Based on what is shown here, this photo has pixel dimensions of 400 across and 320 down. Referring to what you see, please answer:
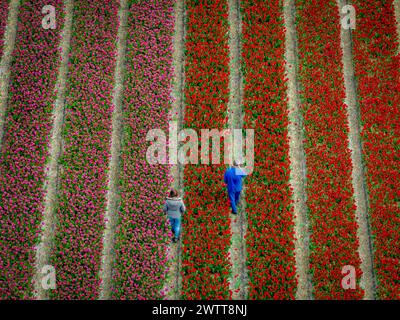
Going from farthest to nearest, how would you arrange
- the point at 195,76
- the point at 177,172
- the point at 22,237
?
1. the point at 195,76
2. the point at 177,172
3. the point at 22,237


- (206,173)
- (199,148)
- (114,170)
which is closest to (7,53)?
(114,170)

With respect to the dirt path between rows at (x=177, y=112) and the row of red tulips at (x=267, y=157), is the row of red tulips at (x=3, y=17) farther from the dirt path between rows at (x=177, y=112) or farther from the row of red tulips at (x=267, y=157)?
the row of red tulips at (x=267, y=157)

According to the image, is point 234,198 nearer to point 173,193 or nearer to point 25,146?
point 173,193

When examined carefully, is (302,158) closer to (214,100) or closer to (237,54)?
(214,100)

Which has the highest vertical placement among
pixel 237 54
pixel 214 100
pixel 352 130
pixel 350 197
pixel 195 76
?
pixel 237 54

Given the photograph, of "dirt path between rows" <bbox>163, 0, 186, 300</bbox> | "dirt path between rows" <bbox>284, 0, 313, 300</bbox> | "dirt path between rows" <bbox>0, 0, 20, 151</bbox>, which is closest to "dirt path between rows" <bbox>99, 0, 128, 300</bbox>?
"dirt path between rows" <bbox>163, 0, 186, 300</bbox>

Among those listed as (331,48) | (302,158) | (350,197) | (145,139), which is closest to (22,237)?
(145,139)

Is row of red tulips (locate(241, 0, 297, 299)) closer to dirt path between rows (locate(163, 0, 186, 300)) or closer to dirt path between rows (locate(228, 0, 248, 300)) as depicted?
dirt path between rows (locate(228, 0, 248, 300))
